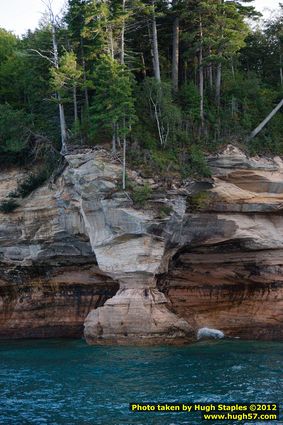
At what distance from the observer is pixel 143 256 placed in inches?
934

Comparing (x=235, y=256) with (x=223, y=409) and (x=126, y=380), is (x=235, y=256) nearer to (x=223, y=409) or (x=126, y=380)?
(x=126, y=380)

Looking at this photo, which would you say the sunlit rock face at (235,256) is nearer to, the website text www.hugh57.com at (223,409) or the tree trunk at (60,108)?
the tree trunk at (60,108)

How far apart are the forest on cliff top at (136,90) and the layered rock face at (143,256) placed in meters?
1.44

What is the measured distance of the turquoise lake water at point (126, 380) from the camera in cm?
1424

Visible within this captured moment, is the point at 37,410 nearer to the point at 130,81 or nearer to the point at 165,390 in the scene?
the point at 165,390

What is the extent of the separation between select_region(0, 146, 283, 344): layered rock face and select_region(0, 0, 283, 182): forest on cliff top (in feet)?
4.72

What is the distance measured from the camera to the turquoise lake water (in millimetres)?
14242

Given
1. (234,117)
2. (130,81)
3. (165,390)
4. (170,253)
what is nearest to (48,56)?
(130,81)

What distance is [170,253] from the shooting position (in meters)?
24.9

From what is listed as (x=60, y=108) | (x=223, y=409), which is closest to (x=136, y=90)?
(x=60, y=108)

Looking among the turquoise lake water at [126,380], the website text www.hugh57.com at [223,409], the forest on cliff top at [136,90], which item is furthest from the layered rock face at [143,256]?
the website text www.hugh57.com at [223,409]

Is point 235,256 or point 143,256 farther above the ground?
point 143,256

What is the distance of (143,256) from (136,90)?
838 centimetres

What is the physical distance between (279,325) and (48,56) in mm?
17103
